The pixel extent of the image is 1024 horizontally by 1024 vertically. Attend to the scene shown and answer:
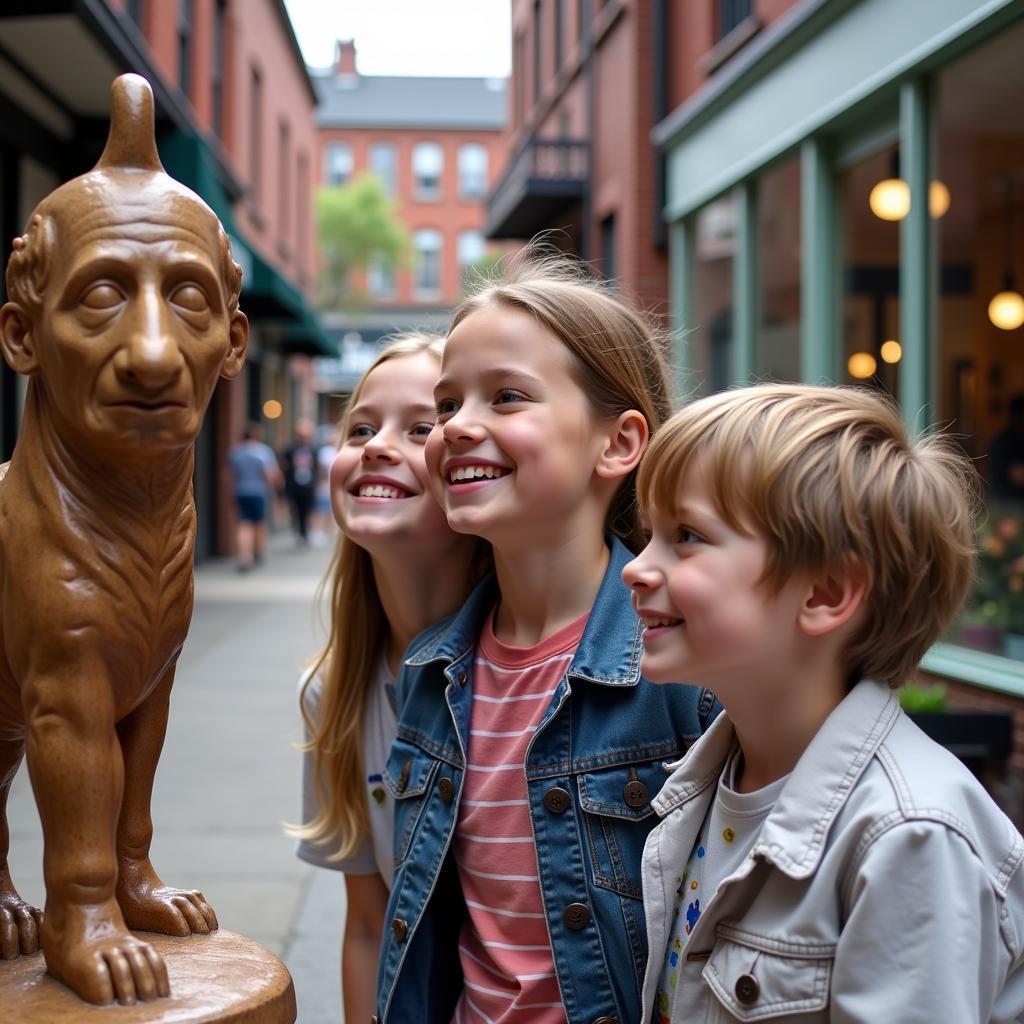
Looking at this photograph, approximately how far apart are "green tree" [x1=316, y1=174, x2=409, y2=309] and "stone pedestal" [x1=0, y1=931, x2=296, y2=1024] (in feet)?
158

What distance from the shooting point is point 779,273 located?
888 centimetres

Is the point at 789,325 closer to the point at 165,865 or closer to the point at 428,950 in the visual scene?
the point at 165,865

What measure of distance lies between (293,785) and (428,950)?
470 centimetres

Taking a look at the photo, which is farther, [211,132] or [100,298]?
[211,132]

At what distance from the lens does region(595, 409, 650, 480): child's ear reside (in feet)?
6.28

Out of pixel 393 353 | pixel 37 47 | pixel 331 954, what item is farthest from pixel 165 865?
pixel 37 47

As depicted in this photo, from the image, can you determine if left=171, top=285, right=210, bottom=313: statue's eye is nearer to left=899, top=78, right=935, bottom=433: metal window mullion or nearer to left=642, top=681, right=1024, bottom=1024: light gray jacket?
left=642, top=681, right=1024, bottom=1024: light gray jacket

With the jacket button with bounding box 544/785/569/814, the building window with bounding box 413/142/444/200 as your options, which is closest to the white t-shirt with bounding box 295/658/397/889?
the jacket button with bounding box 544/785/569/814

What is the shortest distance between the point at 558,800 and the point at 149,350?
0.82 metres

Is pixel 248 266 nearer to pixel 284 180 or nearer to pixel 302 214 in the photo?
pixel 284 180

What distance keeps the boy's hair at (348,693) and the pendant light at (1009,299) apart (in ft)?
15.3

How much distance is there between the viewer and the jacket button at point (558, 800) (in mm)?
1742

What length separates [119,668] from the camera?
1.45 meters

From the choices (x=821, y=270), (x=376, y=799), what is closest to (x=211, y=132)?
(x=821, y=270)
